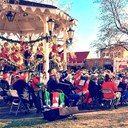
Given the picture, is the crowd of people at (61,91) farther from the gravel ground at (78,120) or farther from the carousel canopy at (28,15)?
the carousel canopy at (28,15)

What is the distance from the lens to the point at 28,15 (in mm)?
18656

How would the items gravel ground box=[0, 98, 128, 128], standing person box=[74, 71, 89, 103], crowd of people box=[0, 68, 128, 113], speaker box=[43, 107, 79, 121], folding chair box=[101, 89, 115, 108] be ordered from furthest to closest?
1. standing person box=[74, 71, 89, 103]
2. folding chair box=[101, 89, 115, 108]
3. crowd of people box=[0, 68, 128, 113]
4. speaker box=[43, 107, 79, 121]
5. gravel ground box=[0, 98, 128, 128]

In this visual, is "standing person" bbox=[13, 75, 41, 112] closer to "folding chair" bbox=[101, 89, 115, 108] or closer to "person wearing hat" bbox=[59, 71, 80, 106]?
"person wearing hat" bbox=[59, 71, 80, 106]

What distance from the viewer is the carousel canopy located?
13.9 metres

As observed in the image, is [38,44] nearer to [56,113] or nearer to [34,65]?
[34,65]

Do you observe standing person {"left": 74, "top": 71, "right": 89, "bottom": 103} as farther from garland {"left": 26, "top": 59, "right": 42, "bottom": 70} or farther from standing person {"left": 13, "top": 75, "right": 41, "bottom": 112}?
garland {"left": 26, "top": 59, "right": 42, "bottom": 70}

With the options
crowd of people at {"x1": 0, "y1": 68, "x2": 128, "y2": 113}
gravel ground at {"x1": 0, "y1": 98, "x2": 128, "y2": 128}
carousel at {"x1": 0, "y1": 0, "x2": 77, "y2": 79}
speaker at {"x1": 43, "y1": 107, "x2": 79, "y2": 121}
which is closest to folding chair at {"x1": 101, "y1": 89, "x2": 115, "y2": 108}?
crowd of people at {"x1": 0, "y1": 68, "x2": 128, "y2": 113}

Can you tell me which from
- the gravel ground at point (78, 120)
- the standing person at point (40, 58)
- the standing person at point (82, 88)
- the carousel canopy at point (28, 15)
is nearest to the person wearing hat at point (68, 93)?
the gravel ground at point (78, 120)

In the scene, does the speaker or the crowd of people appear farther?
the crowd of people

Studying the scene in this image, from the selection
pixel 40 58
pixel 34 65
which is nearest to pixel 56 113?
pixel 34 65

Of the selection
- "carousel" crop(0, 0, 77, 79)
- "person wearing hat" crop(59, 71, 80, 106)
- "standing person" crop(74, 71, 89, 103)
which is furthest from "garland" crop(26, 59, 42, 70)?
"person wearing hat" crop(59, 71, 80, 106)

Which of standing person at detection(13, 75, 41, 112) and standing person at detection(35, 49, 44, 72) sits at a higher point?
standing person at detection(35, 49, 44, 72)

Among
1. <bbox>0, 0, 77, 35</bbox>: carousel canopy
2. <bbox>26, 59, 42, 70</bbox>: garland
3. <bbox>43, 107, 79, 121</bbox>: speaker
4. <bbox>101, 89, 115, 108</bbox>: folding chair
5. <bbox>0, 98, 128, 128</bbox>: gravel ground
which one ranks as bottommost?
<bbox>0, 98, 128, 128</bbox>: gravel ground

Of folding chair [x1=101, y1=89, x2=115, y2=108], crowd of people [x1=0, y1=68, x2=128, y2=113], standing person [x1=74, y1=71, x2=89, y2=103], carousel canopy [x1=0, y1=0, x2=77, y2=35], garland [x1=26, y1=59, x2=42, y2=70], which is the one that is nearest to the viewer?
crowd of people [x1=0, y1=68, x2=128, y2=113]
